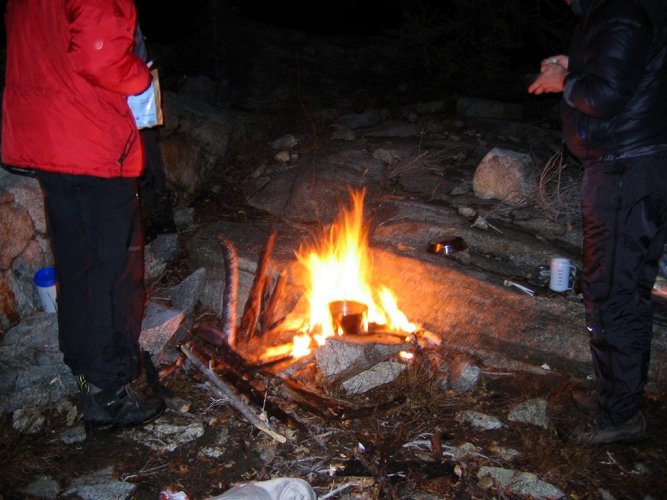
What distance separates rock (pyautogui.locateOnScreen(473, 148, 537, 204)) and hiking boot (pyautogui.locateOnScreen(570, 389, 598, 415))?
237 cm

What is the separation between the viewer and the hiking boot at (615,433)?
10.9 feet

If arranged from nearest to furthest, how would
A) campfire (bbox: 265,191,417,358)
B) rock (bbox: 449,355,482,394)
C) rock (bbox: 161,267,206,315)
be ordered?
rock (bbox: 449,355,482,394) → campfire (bbox: 265,191,417,358) → rock (bbox: 161,267,206,315)

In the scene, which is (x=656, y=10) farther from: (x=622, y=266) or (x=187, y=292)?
(x=187, y=292)

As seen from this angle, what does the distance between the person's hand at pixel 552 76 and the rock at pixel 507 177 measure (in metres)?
2.19

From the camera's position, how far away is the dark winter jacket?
2783mm

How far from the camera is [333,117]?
8656 mm

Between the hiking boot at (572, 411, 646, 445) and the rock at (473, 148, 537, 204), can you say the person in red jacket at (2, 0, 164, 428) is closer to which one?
the hiking boot at (572, 411, 646, 445)

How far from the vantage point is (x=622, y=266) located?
10.1ft

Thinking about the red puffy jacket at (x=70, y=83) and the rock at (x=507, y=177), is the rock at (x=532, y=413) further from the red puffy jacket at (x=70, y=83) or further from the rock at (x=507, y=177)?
the red puffy jacket at (x=70, y=83)

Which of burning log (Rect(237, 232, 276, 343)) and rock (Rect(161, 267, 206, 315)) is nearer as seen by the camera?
burning log (Rect(237, 232, 276, 343))

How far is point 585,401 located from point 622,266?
1.08 metres

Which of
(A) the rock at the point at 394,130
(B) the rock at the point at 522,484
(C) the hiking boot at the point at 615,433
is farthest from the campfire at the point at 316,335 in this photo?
(A) the rock at the point at 394,130

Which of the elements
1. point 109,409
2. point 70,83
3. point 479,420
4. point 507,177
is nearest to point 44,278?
point 109,409

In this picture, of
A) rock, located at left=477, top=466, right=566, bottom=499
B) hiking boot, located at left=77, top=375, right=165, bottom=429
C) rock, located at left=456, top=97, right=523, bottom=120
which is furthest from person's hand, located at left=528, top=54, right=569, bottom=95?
rock, located at left=456, top=97, right=523, bottom=120
